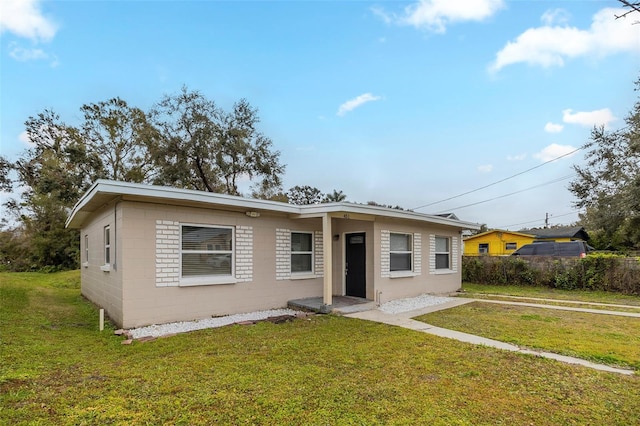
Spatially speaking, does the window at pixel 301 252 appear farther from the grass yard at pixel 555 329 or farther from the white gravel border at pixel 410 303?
the grass yard at pixel 555 329

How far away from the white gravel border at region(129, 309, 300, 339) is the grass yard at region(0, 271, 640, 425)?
481 millimetres

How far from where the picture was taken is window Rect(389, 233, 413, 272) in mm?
10258

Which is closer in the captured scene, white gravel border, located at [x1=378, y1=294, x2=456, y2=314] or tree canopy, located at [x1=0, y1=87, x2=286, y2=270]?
white gravel border, located at [x1=378, y1=294, x2=456, y2=314]

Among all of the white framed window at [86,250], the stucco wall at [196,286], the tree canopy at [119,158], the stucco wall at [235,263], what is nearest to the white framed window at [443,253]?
the stucco wall at [235,263]

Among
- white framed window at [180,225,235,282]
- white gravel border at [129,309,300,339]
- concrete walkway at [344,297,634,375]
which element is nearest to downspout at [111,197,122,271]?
white framed window at [180,225,235,282]

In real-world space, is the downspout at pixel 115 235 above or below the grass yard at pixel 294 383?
above

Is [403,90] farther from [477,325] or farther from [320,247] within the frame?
[477,325]

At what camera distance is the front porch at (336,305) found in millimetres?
8047

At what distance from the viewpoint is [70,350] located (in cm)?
523

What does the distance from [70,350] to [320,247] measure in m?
6.01

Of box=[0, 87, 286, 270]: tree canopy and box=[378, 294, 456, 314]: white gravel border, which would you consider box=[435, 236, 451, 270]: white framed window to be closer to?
box=[378, 294, 456, 314]: white gravel border

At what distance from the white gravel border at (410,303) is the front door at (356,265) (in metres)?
0.82

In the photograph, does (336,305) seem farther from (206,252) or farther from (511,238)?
(511,238)

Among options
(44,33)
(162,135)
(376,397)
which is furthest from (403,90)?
(162,135)
